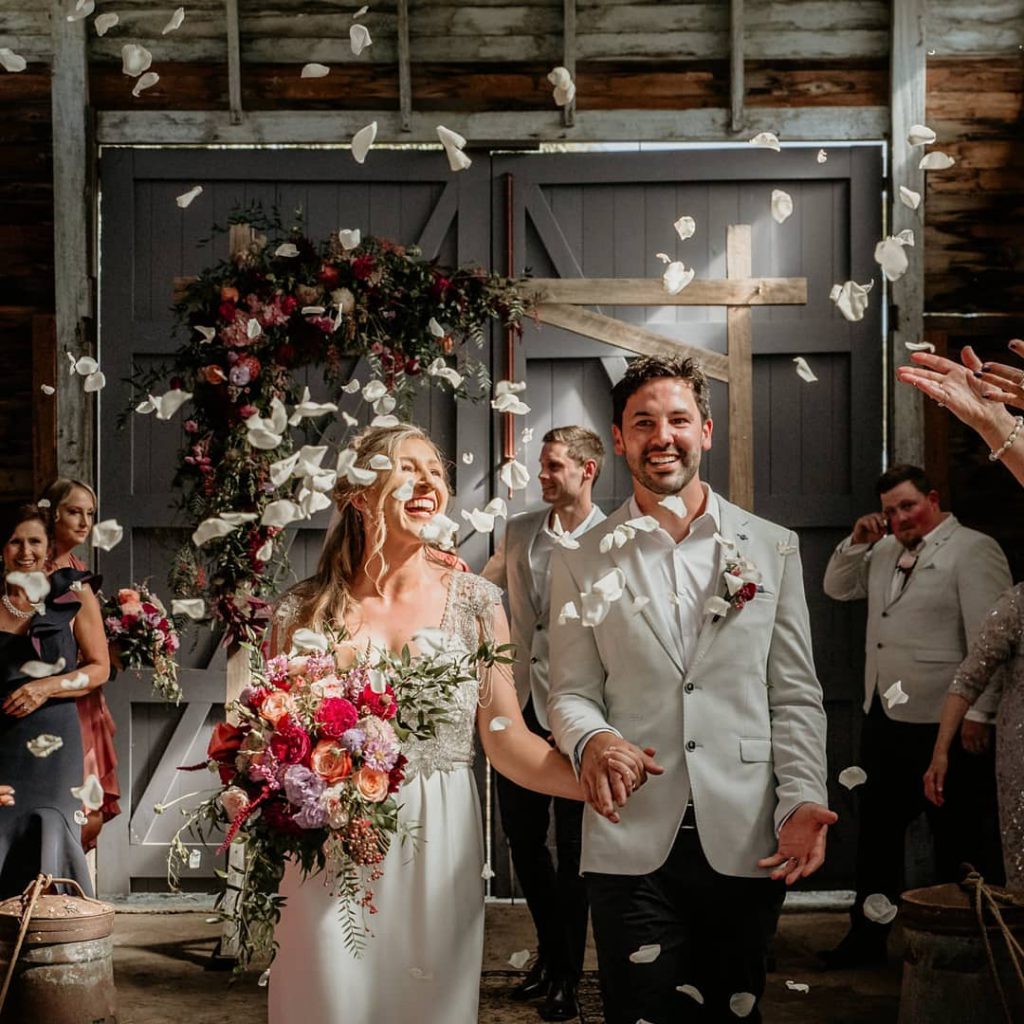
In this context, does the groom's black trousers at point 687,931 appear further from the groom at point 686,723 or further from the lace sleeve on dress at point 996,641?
the lace sleeve on dress at point 996,641

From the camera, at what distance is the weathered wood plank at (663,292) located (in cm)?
594

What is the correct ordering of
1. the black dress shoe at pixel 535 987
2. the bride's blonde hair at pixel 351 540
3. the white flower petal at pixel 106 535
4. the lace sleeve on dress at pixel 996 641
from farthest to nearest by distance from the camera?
the black dress shoe at pixel 535 987
the lace sleeve on dress at pixel 996 641
the white flower petal at pixel 106 535
the bride's blonde hair at pixel 351 540

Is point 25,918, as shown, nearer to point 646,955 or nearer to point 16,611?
point 16,611

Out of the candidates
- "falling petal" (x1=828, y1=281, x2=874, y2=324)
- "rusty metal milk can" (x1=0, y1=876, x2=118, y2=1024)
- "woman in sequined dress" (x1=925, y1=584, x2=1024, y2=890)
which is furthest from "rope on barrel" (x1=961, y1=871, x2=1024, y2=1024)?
"rusty metal milk can" (x1=0, y1=876, x2=118, y2=1024)

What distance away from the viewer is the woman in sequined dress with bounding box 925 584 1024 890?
393cm

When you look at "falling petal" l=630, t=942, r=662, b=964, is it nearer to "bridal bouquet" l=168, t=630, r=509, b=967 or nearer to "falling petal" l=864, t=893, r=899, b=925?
"bridal bouquet" l=168, t=630, r=509, b=967

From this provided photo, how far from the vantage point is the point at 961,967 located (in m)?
3.27

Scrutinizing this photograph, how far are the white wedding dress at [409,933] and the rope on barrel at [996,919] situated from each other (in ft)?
3.80

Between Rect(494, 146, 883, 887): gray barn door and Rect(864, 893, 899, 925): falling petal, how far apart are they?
1.23 m

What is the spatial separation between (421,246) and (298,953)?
12.6 ft

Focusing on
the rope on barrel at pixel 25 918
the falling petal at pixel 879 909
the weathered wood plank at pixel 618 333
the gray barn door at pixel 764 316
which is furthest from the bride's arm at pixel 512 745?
the weathered wood plank at pixel 618 333

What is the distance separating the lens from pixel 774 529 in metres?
2.93

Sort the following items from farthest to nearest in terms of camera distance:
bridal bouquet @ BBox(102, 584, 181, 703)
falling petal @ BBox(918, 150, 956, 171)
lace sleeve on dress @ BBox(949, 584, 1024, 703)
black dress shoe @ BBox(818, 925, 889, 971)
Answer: bridal bouquet @ BBox(102, 584, 181, 703) < black dress shoe @ BBox(818, 925, 889, 971) < lace sleeve on dress @ BBox(949, 584, 1024, 703) < falling petal @ BBox(918, 150, 956, 171)

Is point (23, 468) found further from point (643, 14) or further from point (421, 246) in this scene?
point (643, 14)
